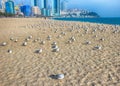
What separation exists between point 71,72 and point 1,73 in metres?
2.79

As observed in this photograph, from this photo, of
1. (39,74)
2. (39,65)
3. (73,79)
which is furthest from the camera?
(39,65)

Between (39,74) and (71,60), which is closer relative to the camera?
(39,74)

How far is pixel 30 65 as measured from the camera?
10.3 meters

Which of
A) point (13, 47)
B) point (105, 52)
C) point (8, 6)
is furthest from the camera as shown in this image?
point (8, 6)

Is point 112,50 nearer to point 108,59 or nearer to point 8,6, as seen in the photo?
point 108,59

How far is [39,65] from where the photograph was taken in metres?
10.2

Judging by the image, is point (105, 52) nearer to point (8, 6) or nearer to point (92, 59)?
point (92, 59)

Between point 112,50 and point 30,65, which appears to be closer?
point 30,65

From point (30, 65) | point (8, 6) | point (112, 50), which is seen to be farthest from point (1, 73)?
point (8, 6)

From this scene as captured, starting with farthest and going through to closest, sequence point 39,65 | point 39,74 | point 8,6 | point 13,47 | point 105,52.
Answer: point 8,6
point 13,47
point 105,52
point 39,65
point 39,74

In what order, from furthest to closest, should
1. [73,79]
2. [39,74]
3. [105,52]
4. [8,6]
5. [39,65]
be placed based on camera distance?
1. [8,6]
2. [105,52]
3. [39,65]
4. [39,74]
5. [73,79]

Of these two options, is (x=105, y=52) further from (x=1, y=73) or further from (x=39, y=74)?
(x=1, y=73)

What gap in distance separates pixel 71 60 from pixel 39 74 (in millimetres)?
2290

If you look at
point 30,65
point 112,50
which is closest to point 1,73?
point 30,65
